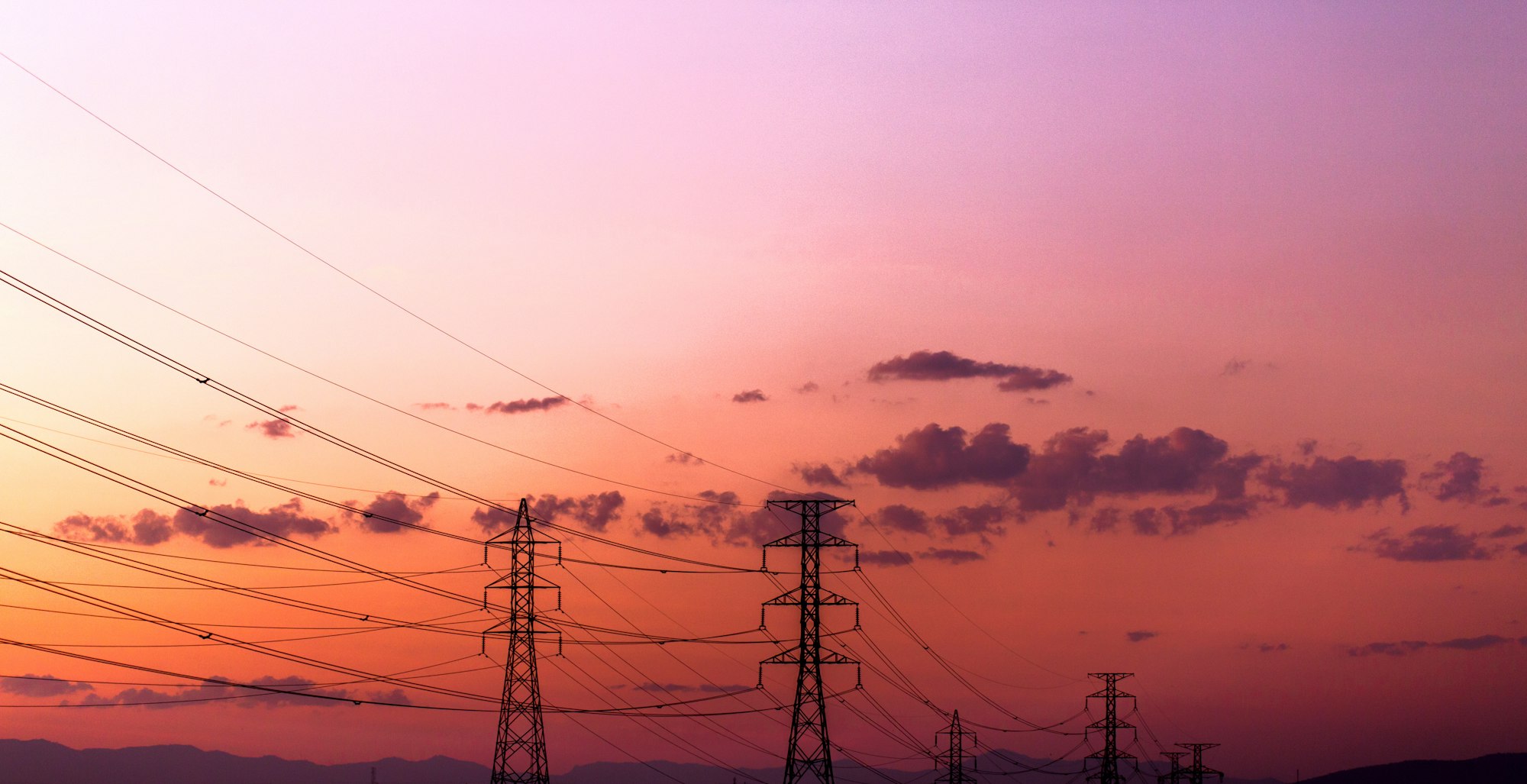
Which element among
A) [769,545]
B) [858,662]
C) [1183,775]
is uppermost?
[769,545]

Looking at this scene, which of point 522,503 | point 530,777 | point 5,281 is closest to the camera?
point 5,281

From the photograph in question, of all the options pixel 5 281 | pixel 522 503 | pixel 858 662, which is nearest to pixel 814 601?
pixel 858 662

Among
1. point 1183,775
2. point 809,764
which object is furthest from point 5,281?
point 1183,775

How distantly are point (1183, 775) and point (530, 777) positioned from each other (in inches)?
3990

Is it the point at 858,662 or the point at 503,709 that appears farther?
the point at 858,662

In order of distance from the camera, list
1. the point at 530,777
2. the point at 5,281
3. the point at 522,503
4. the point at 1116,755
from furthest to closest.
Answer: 1. the point at 1116,755
2. the point at 522,503
3. the point at 530,777
4. the point at 5,281

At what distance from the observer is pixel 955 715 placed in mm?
139125

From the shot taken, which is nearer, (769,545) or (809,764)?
(809,764)

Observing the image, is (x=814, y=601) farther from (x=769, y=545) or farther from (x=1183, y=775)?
(x=1183, y=775)

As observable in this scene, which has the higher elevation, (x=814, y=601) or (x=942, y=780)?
(x=814, y=601)

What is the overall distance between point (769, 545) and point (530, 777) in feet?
62.5

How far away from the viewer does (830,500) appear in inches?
3548

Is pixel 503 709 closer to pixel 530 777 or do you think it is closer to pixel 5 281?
pixel 530 777

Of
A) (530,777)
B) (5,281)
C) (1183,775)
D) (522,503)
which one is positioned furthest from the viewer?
(1183,775)
